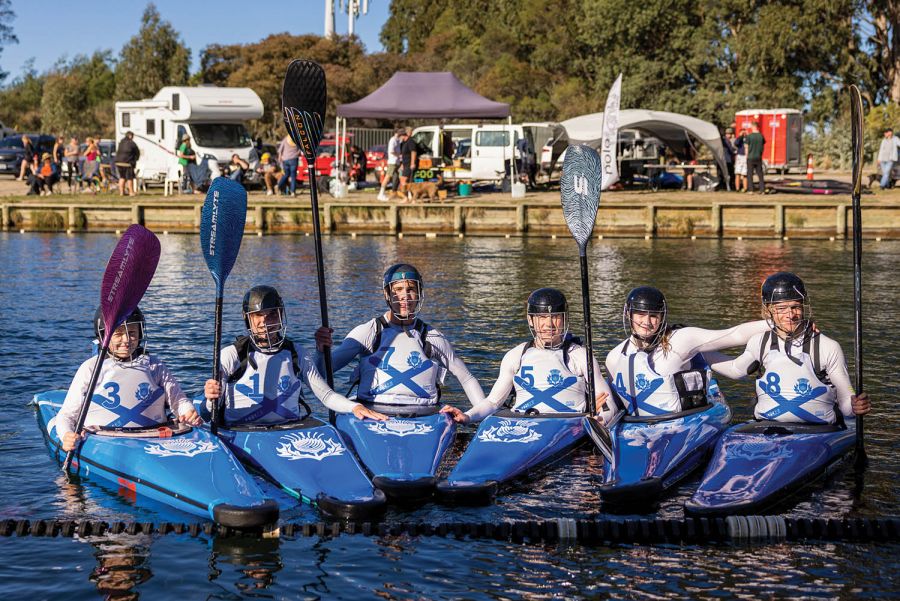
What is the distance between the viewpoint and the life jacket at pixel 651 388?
10.1 m

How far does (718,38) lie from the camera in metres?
56.4

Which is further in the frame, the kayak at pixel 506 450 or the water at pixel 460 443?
the kayak at pixel 506 450

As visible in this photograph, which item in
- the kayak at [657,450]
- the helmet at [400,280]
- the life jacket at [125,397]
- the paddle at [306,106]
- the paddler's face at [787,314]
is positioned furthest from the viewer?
the paddle at [306,106]

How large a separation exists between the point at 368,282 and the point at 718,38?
1533 inches

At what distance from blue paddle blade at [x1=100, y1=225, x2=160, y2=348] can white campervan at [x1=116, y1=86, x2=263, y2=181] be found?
85.1 ft

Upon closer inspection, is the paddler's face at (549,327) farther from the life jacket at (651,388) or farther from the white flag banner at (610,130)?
the white flag banner at (610,130)

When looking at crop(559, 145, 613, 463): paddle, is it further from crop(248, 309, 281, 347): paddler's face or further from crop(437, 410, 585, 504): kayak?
crop(248, 309, 281, 347): paddler's face

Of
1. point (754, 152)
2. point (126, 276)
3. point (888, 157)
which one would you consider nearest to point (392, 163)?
point (754, 152)

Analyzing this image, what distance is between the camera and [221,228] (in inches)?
414

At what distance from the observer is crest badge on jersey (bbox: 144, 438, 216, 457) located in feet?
29.2

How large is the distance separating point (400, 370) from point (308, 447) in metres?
1.41

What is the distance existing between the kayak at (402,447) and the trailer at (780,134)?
38664mm

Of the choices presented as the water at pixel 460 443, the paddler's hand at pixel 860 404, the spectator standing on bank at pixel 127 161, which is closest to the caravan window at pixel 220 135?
the spectator standing on bank at pixel 127 161

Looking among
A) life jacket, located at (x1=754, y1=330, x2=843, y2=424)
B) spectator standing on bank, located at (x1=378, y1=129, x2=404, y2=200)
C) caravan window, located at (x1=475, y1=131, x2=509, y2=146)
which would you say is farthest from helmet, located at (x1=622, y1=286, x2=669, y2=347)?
caravan window, located at (x1=475, y1=131, x2=509, y2=146)
